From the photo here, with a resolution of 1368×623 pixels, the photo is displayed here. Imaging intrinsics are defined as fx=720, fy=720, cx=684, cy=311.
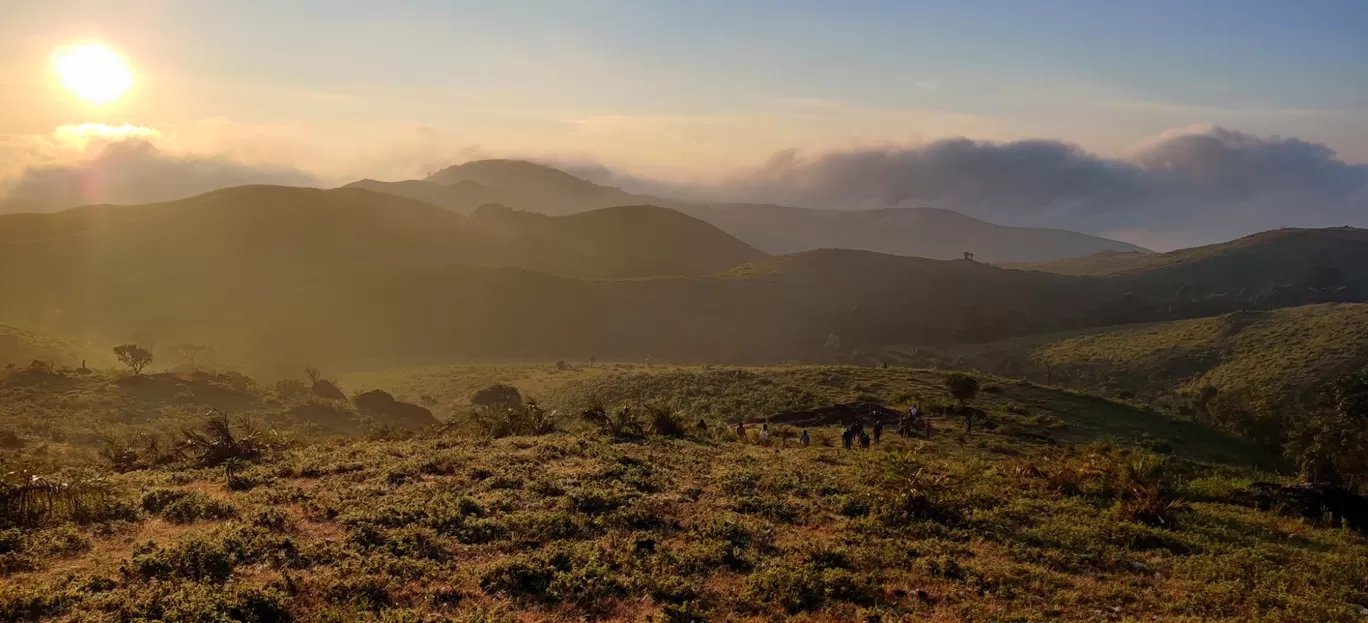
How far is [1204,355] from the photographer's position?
72.4m

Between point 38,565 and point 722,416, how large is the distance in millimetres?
33125

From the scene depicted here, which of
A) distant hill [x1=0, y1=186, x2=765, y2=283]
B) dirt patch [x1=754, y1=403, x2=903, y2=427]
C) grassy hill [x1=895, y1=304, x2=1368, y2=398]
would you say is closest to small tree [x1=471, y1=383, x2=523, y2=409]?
dirt patch [x1=754, y1=403, x2=903, y2=427]

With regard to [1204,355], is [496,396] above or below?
below

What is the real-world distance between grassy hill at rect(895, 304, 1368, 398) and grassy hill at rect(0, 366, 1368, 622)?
184ft

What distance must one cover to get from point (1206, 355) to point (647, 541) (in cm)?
7997

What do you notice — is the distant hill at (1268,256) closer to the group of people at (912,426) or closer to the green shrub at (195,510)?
the group of people at (912,426)

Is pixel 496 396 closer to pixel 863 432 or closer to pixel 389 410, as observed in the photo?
pixel 389 410

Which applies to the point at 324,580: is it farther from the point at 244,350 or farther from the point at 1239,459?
the point at 244,350

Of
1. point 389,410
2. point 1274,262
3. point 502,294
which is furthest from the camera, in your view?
point 1274,262

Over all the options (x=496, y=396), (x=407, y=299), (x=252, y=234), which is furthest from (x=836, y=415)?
(x=252, y=234)

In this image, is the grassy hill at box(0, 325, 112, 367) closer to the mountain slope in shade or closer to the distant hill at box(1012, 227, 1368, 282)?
the mountain slope in shade

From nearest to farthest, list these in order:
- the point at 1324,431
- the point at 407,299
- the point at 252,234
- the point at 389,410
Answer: the point at 1324,431 < the point at 389,410 < the point at 407,299 < the point at 252,234

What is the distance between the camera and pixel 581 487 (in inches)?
638

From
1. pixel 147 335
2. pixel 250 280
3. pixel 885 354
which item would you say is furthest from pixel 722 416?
pixel 250 280
